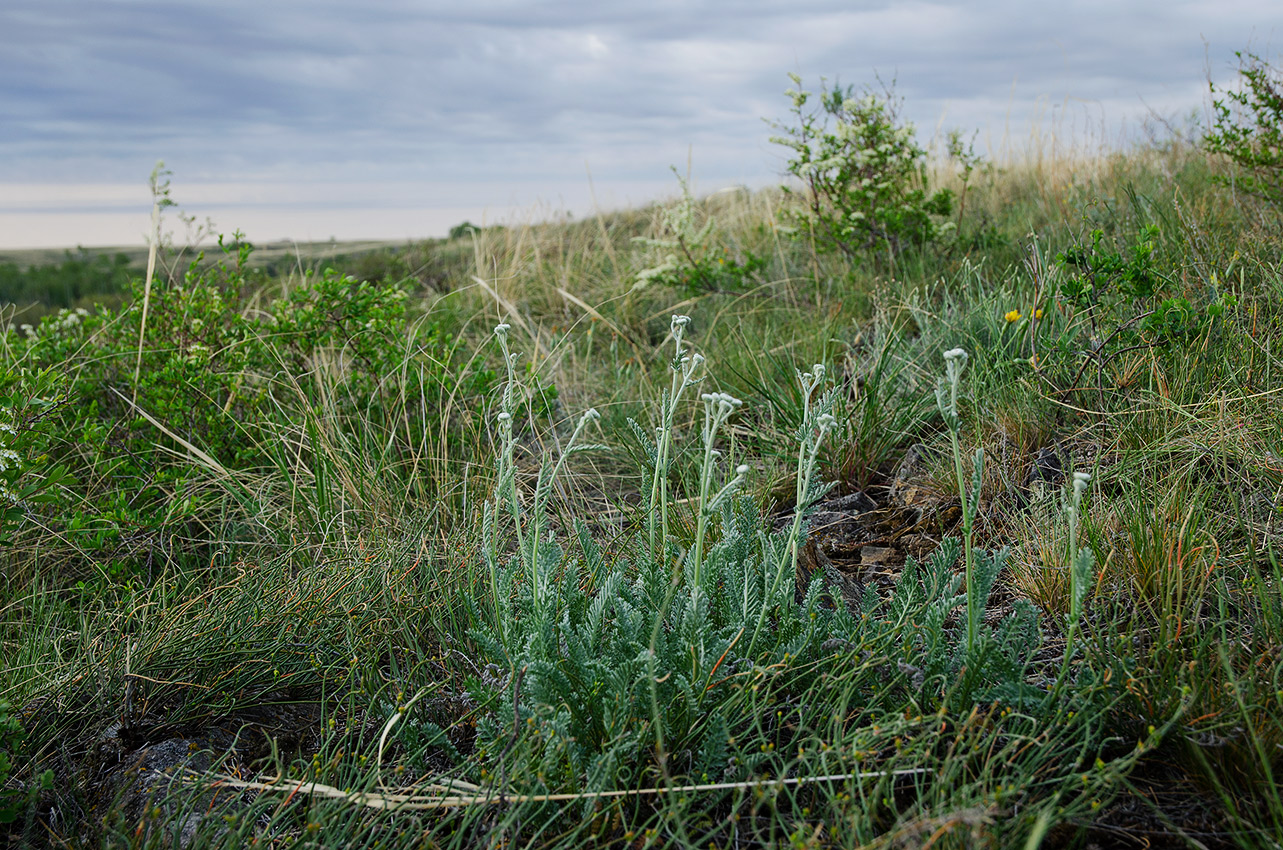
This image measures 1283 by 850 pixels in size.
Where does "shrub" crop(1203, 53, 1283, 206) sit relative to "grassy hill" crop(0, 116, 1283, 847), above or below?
above

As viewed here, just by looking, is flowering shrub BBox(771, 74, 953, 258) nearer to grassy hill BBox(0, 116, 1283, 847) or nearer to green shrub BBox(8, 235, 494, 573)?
grassy hill BBox(0, 116, 1283, 847)

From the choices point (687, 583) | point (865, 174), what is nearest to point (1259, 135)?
point (865, 174)

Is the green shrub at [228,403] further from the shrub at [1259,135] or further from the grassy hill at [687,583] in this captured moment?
the shrub at [1259,135]

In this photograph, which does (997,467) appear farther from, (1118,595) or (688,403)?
(688,403)

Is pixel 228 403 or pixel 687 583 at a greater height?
pixel 228 403

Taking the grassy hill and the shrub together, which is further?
the shrub

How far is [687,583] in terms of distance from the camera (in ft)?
6.23

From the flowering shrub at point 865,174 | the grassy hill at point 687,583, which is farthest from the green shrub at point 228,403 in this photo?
the flowering shrub at point 865,174

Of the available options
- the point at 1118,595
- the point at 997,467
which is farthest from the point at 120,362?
the point at 1118,595

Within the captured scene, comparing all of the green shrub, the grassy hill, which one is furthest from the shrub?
the green shrub

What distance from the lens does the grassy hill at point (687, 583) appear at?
5.13 feet

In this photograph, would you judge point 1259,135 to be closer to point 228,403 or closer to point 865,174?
point 865,174

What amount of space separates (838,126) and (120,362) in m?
4.29

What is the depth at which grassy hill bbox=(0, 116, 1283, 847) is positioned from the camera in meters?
1.56
